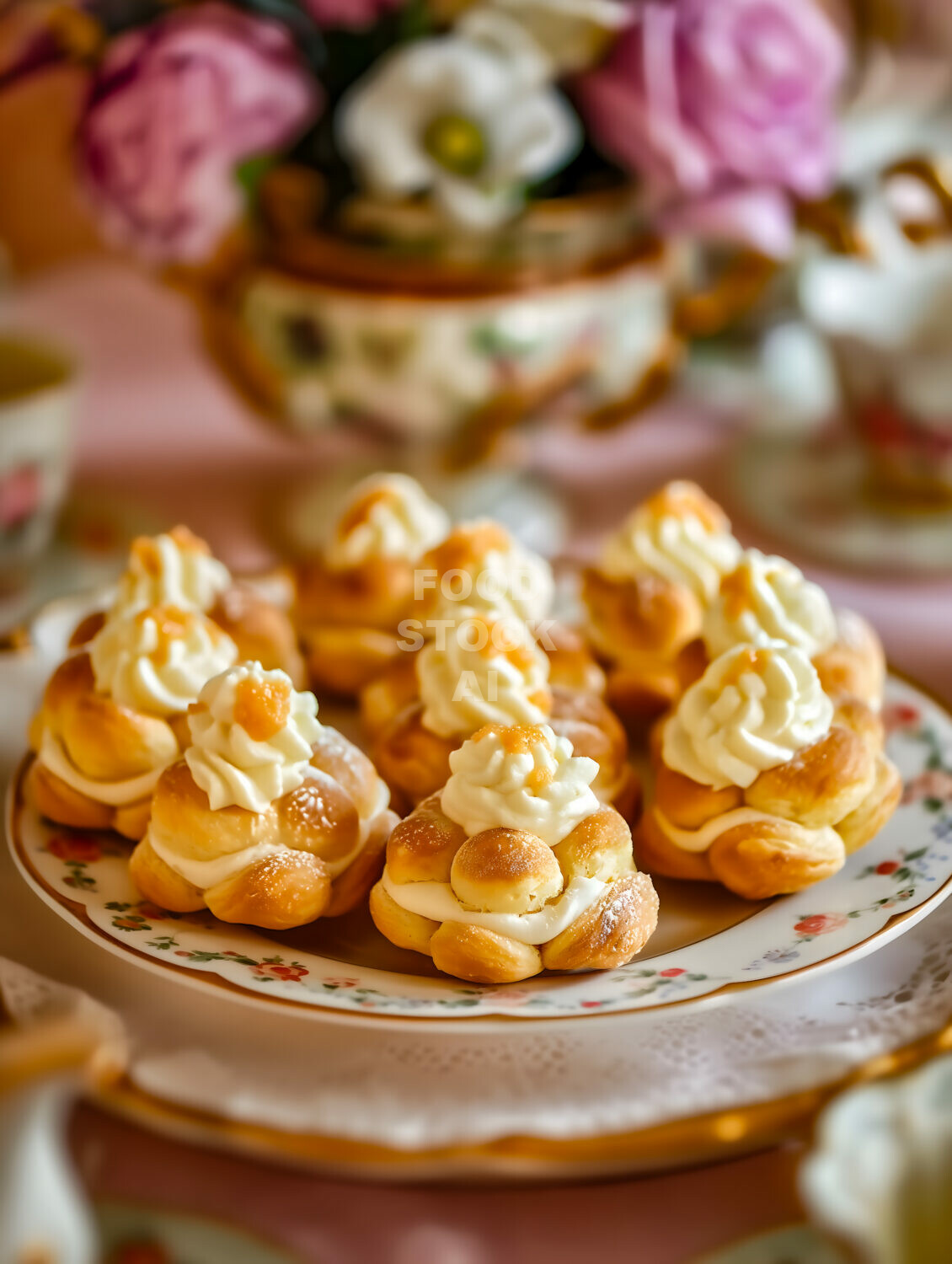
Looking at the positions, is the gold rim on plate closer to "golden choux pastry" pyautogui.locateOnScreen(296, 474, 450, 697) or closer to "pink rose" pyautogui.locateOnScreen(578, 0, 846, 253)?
A: "golden choux pastry" pyautogui.locateOnScreen(296, 474, 450, 697)

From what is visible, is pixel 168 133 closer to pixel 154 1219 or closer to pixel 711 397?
pixel 711 397

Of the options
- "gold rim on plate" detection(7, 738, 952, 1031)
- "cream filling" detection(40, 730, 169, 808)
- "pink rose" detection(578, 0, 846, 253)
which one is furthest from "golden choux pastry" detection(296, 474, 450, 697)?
"pink rose" detection(578, 0, 846, 253)

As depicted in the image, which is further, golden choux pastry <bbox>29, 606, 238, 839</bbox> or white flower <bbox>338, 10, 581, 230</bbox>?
white flower <bbox>338, 10, 581, 230</bbox>

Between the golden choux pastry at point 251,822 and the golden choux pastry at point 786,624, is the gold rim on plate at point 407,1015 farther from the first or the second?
the golden choux pastry at point 786,624

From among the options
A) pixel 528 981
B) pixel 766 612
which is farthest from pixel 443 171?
pixel 528 981

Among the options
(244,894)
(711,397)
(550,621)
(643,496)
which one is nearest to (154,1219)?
(244,894)

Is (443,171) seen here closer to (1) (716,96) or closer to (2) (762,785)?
(1) (716,96)

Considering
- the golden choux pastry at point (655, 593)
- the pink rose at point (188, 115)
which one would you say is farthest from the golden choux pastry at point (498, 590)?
the pink rose at point (188, 115)

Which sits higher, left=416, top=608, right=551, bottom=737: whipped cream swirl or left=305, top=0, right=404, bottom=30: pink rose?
left=305, top=0, right=404, bottom=30: pink rose
